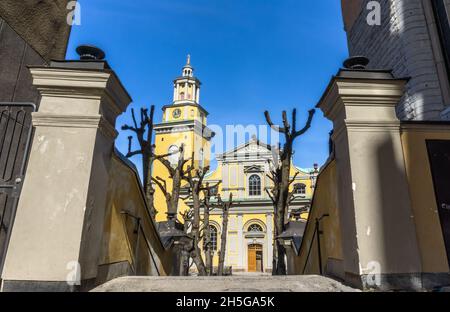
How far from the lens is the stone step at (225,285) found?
3053 mm

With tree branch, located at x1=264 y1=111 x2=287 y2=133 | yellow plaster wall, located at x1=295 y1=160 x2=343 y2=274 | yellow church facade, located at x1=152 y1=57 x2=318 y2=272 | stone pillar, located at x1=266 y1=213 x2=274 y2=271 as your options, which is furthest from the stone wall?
stone pillar, located at x1=266 y1=213 x2=274 y2=271

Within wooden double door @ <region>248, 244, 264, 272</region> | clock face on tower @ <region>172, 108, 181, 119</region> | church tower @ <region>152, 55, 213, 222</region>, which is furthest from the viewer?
clock face on tower @ <region>172, 108, 181, 119</region>

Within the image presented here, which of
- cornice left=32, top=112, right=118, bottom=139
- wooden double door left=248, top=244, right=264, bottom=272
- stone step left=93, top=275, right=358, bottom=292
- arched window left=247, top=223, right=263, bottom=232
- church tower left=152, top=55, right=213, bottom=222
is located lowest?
wooden double door left=248, top=244, right=264, bottom=272

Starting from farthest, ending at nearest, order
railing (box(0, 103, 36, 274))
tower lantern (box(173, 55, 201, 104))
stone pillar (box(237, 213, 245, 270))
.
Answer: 1. tower lantern (box(173, 55, 201, 104))
2. stone pillar (box(237, 213, 245, 270))
3. railing (box(0, 103, 36, 274))

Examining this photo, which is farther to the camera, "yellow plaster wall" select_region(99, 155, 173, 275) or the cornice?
"yellow plaster wall" select_region(99, 155, 173, 275)

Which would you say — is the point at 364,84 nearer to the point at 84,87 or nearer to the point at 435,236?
the point at 435,236

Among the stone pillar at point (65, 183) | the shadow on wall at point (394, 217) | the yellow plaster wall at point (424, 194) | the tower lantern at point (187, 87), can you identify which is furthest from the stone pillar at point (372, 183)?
the tower lantern at point (187, 87)

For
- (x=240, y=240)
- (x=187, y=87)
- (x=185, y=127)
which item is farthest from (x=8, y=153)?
(x=187, y=87)

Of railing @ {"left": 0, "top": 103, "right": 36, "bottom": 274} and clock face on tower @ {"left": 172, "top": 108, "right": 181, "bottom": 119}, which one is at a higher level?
clock face on tower @ {"left": 172, "top": 108, "right": 181, "bottom": 119}

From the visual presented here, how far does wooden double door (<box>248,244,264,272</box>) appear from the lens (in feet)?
113

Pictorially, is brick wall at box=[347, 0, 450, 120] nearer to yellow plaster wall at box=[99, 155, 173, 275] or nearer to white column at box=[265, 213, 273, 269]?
yellow plaster wall at box=[99, 155, 173, 275]

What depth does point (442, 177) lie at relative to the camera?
10.7 feet

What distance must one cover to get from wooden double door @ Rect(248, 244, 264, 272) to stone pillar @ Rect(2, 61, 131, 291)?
3315 cm
